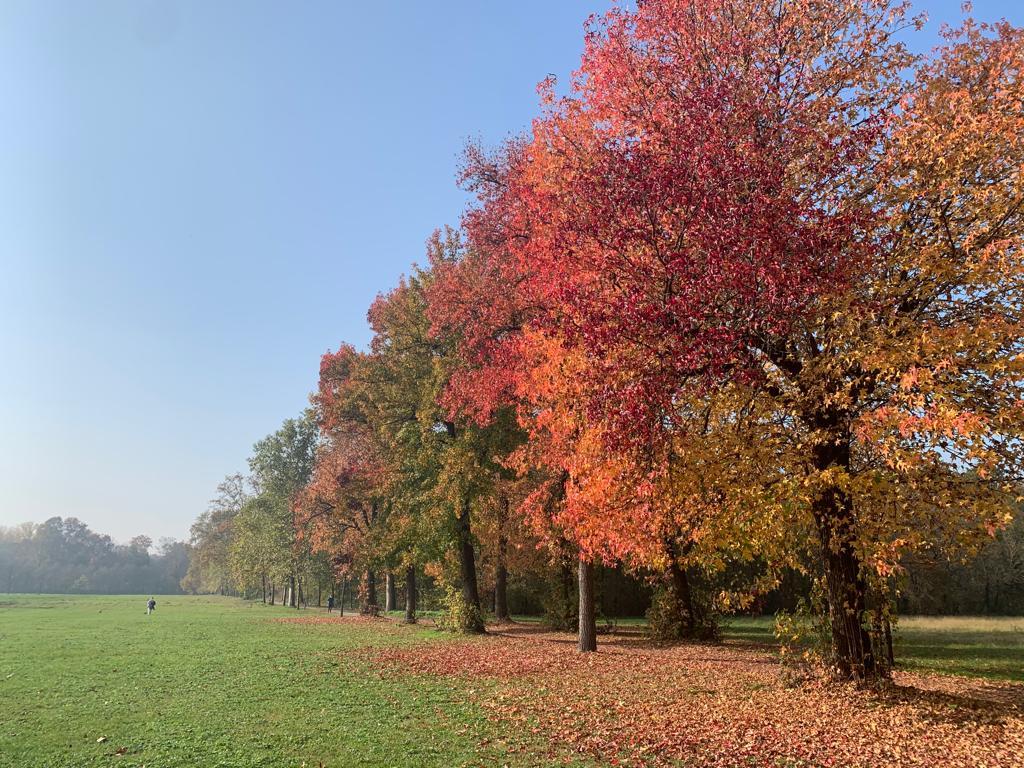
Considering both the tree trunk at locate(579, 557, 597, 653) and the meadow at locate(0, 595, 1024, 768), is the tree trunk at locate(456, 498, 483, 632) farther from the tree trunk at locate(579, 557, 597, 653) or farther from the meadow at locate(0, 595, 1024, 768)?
the tree trunk at locate(579, 557, 597, 653)

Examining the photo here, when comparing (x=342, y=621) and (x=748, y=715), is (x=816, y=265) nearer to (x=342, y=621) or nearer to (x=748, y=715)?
(x=748, y=715)

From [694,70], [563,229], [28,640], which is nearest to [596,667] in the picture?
[563,229]

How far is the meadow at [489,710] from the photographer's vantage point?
8508 mm

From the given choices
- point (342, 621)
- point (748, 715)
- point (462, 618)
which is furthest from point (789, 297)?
point (342, 621)

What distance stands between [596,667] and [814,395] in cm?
953

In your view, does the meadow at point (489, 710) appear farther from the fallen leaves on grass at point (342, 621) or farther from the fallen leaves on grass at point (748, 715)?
the fallen leaves on grass at point (342, 621)

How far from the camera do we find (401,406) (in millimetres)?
30547

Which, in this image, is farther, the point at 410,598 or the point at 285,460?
the point at 285,460

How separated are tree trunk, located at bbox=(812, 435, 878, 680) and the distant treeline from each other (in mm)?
137982

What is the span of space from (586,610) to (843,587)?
9446 millimetres

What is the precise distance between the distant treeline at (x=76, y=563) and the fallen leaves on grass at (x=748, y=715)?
5265 inches

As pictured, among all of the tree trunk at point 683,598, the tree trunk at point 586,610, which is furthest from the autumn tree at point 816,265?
the tree trunk at point 683,598

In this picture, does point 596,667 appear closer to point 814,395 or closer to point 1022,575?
point 814,395

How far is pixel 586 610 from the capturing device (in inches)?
773
